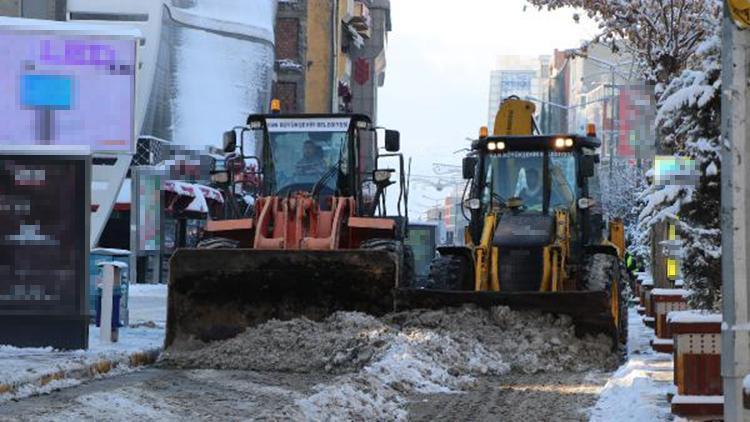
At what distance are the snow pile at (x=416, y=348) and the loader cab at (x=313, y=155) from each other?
120 inches

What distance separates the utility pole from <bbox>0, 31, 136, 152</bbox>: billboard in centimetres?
3702

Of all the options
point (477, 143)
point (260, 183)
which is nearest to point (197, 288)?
point (260, 183)

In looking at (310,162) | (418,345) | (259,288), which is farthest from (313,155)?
(418,345)

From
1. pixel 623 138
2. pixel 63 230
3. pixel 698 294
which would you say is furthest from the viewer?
pixel 623 138

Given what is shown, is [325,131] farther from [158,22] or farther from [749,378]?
[158,22]

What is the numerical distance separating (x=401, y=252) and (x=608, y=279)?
2684 millimetres

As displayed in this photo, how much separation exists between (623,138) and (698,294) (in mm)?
10320

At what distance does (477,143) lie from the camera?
64.2 feet

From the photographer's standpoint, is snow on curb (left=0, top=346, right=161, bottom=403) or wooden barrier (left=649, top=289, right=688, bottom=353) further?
wooden barrier (left=649, top=289, right=688, bottom=353)

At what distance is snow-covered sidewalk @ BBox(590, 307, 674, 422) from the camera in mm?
11609

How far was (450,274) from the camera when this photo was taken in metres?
19.2

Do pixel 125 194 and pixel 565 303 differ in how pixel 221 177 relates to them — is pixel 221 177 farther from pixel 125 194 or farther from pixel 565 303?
pixel 125 194

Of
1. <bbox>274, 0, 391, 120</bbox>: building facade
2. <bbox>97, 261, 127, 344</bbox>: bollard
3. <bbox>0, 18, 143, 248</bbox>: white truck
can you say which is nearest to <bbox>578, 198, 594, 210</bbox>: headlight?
<bbox>97, 261, 127, 344</bbox>: bollard

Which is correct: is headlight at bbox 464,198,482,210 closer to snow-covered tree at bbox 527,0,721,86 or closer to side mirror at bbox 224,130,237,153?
side mirror at bbox 224,130,237,153
